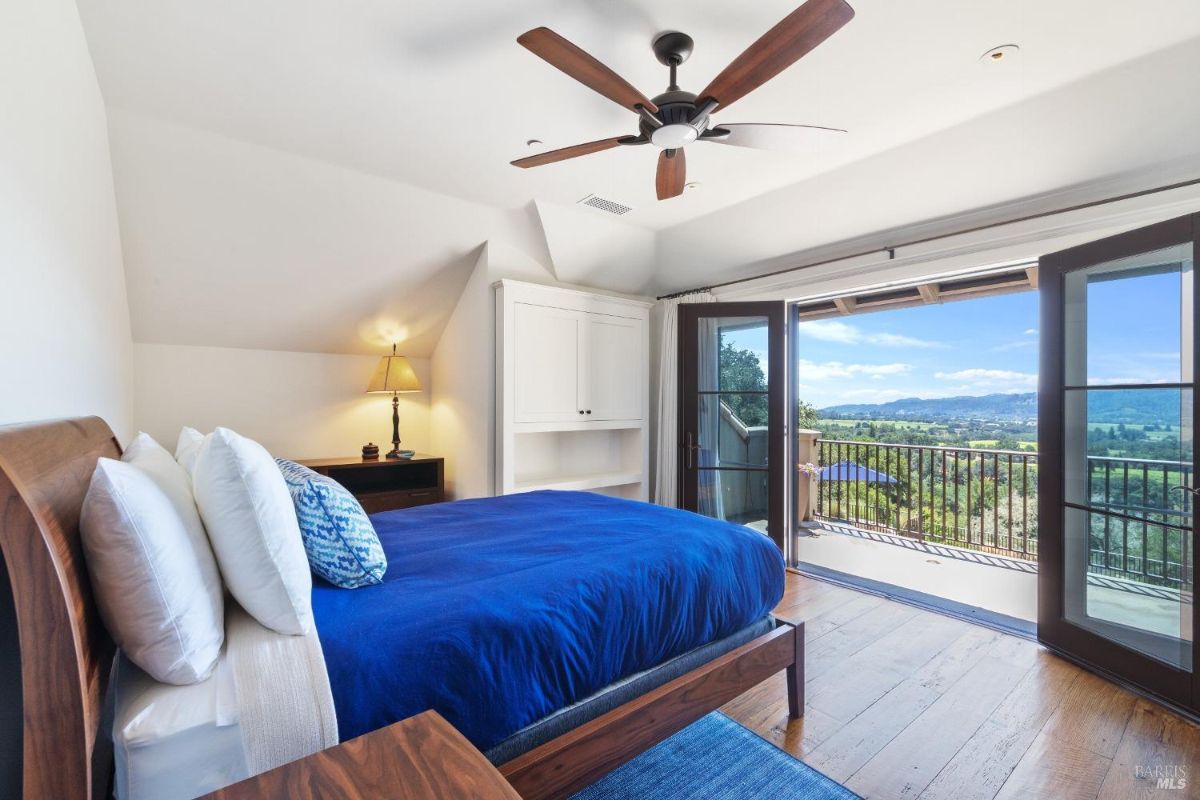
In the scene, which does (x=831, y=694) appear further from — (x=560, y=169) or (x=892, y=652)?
(x=560, y=169)

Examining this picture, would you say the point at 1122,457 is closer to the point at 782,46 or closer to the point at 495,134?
the point at 782,46

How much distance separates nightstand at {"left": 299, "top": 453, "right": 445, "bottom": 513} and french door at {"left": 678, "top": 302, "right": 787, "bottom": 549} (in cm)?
201

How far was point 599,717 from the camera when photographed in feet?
4.85

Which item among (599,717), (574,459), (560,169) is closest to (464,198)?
(560,169)

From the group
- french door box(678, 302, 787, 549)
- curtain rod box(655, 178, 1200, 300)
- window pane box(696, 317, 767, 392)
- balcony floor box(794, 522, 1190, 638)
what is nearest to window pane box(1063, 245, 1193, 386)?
curtain rod box(655, 178, 1200, 300)

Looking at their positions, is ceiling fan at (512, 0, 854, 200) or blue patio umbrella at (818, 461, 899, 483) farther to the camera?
blue patio umbrella at (818, 461, 899, 483)

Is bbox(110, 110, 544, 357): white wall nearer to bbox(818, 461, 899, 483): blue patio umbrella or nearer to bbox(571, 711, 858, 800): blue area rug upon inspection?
bbox(571, 711, 858, 800): blue area rug

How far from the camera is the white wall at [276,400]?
3580 millimetres

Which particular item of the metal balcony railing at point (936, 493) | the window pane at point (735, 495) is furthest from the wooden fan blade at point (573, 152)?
the metal balcony railing at point (936, 493)

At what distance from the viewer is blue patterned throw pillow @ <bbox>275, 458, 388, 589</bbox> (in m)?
1.44

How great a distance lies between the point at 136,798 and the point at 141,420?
3452 millimetres

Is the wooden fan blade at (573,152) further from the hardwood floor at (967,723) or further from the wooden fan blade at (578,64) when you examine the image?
the hardwood floor at (967,723)

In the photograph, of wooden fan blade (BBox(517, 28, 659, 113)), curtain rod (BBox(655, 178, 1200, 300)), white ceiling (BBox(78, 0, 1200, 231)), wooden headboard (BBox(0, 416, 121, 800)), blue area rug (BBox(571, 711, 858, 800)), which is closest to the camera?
wooden headboard (BBox(0, 416, 121, 800))

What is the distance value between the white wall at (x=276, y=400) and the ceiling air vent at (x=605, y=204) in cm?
206
